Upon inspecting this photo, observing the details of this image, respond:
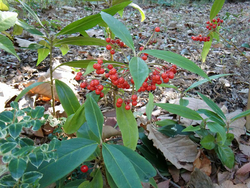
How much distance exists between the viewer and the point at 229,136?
1.40m

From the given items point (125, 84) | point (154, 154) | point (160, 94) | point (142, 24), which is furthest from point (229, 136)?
point (142, 24)

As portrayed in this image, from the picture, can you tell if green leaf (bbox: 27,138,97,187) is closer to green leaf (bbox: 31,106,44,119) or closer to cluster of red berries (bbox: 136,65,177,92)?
green leaf (bbox: 31,106,44,119)

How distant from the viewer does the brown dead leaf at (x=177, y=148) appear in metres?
1.39

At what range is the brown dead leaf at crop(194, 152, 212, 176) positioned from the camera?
1404 millimetres

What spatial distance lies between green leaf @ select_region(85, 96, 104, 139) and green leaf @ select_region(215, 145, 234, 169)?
806 millimetres

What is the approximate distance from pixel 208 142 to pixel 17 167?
1.09 m

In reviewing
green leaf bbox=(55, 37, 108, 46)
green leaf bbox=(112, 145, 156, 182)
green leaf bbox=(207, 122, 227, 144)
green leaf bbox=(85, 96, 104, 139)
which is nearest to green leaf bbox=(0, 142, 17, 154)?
green leaf bbox=(85, 96, 104, 139)

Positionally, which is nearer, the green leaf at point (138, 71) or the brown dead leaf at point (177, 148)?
the green leaf at point (138, 71)

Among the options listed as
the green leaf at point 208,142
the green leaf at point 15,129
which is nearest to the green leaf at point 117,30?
the green leaf at point 15,129

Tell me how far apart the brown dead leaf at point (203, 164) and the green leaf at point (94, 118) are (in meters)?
0.74

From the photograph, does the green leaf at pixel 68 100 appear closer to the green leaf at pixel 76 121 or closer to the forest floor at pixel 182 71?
the green leaf at pixel 76 121

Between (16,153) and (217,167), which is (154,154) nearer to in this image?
(217,167)

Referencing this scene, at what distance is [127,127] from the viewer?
1162mm

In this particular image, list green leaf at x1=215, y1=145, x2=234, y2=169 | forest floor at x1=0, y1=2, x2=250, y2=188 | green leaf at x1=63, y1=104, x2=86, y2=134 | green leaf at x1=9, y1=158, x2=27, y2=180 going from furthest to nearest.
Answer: forest floor at x1=0, y1=2, x2=250, y2=188 → green leaf at x1=215, y1=145, x2=234, y2=169 → green leaf at x1=63, y1=104, x2=86, y2=134 → green leaf at x1=9, y1=158, x2=27, y2=180
